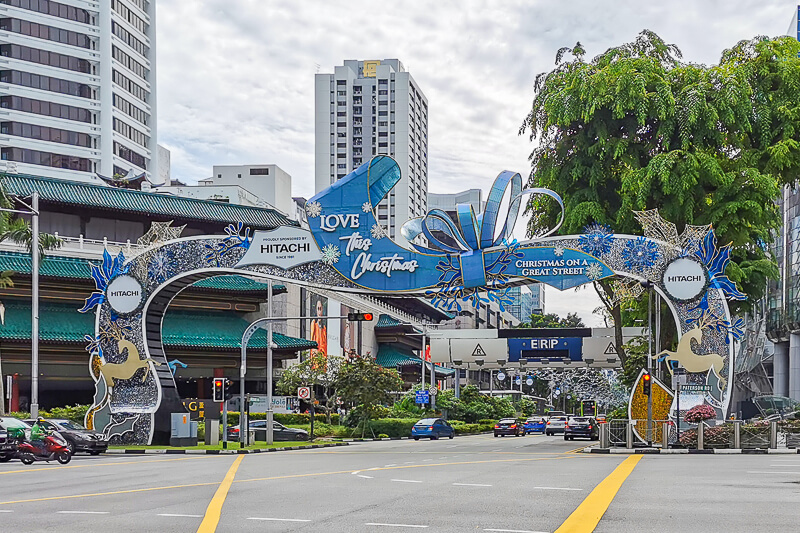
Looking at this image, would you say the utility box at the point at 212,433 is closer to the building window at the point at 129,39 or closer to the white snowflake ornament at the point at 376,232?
the white snowflake ornament at the point at 376,232

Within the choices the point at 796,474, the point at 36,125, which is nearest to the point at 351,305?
the point at 36,125

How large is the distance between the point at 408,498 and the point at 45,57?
77.0 m

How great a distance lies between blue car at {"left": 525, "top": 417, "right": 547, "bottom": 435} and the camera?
68250 millimetres

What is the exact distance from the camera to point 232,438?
4866 cm

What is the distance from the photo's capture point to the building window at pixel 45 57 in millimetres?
82000

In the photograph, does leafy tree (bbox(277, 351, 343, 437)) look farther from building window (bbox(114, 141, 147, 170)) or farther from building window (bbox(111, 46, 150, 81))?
building window (bbox(111, 46, 150, 81))

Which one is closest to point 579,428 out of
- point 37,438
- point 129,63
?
point 37,438

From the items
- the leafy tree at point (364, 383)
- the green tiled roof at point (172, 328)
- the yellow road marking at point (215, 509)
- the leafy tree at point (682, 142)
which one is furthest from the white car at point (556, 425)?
the yellow road marking at point (215, 509)

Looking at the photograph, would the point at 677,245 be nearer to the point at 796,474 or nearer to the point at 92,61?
the point at 796,474

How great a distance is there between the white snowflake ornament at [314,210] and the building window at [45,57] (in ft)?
179

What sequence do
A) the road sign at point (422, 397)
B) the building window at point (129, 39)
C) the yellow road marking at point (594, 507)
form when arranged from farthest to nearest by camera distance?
the building window at point (129, 39)
the road sign at point (422, 397)
the yellow road marking at point (594, 507)

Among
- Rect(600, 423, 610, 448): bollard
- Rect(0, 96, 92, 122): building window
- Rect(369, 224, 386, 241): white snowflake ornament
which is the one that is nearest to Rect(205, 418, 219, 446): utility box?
Rect(369, 224, 386, 241): white snowflake ornament

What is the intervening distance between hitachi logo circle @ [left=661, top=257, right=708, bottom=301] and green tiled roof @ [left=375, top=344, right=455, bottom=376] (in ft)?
169

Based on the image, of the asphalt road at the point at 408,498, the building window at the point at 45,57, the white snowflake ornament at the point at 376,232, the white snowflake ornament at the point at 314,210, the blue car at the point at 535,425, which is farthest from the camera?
the building window at the point at 45,57
